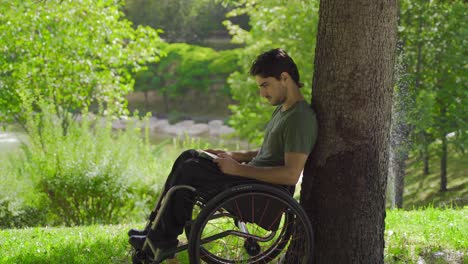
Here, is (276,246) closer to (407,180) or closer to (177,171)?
(177,171)

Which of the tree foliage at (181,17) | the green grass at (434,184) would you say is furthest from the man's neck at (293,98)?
the tree foliage at (181,17)

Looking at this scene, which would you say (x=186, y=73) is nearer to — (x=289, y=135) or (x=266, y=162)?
(x=266, y=162)

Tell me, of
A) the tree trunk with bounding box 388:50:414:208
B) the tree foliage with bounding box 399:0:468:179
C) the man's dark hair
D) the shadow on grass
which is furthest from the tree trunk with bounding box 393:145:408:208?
the man's dark hair

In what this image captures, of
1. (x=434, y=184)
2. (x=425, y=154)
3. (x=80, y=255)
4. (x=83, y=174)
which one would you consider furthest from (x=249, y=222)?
(x=434, y=184)

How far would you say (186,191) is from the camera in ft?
11.1

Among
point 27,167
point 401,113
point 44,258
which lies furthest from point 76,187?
point 401,113

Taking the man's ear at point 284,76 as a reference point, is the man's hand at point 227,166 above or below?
below

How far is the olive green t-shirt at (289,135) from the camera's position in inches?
137

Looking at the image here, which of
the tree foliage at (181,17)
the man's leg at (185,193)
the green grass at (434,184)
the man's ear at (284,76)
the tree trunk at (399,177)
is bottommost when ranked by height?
the green grass at (434,184)

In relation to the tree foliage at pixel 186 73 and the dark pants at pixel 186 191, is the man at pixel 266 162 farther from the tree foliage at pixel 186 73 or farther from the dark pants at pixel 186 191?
the tree foliage at pixel 186 73

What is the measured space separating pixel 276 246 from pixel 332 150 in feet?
2.08

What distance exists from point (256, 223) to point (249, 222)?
4 cm

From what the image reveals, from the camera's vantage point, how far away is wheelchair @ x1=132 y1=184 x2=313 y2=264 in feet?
10.8

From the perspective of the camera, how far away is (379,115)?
363 centimetres
